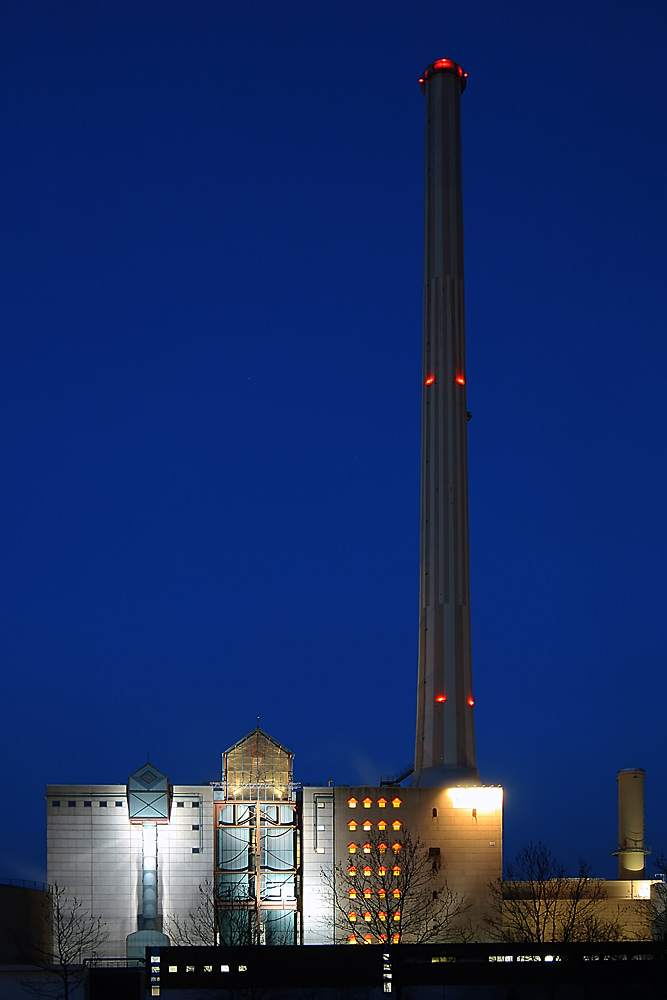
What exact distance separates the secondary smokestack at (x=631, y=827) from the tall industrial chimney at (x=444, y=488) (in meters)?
13.5

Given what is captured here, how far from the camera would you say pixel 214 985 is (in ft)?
212

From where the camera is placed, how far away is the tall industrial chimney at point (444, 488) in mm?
89688

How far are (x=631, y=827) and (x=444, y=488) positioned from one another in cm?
2881

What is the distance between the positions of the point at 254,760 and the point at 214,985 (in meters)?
20.8

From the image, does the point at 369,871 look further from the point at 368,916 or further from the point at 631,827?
the point at 631,827

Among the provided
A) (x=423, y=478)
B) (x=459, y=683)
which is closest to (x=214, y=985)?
(x=459, y=683)

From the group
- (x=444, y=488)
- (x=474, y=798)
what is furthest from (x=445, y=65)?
(x=474, y=798)

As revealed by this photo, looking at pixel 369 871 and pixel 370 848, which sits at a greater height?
pixel 370 848

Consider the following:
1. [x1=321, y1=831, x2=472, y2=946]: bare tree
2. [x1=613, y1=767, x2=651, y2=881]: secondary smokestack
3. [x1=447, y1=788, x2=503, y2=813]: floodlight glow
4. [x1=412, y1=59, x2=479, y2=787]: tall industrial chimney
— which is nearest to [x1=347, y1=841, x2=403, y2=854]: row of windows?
[x1=321, y1=831, x2=472, y2=946]: bare tree

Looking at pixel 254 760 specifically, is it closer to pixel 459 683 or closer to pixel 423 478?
pixel 459 683

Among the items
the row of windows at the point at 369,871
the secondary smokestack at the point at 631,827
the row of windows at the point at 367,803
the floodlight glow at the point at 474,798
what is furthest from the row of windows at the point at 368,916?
the secondary smokestack at the point at 631,827

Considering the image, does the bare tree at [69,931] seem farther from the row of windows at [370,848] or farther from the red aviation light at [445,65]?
the red aviation light at [445,65]

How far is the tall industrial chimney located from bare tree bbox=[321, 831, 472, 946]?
→ 21.9 feet

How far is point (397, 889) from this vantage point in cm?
8012
